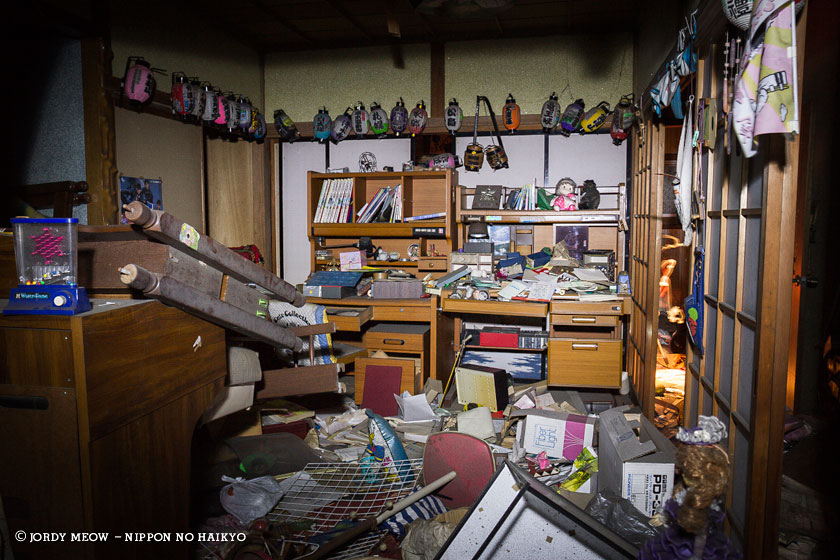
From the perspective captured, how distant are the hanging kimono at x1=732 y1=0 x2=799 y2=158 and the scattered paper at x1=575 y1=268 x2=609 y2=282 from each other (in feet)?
8.37

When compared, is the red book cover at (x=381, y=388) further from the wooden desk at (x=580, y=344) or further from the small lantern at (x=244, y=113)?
the small lantern at (x=244, y=113)

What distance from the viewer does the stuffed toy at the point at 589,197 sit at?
410cm

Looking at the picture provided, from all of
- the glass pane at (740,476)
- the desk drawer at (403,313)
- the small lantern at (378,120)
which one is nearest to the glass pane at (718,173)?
the glass pane at (740,476)

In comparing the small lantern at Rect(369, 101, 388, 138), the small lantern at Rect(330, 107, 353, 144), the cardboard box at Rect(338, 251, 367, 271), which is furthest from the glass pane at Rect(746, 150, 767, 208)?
the small lantern at Rect(330, 107, 353, 144)

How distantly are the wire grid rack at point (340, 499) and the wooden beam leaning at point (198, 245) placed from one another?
0.84 metres

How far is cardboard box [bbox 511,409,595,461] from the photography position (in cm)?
273

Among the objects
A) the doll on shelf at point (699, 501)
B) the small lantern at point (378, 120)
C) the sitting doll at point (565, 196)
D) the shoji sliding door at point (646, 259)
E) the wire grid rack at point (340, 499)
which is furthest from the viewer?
the small lantern at point (378, 120)

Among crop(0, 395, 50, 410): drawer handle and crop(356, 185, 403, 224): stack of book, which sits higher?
crop(356, 185, 403, 224): stack of book

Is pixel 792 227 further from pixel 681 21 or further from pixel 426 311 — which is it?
pixel 426 311

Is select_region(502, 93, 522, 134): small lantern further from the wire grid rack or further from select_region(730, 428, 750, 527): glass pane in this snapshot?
select_region(730, 428, 750, 527): glass pane

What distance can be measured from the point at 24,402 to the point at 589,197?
3.82 m

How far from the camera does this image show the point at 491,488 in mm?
1425

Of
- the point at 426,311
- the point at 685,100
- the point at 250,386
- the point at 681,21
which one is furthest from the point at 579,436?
the point at 681,21

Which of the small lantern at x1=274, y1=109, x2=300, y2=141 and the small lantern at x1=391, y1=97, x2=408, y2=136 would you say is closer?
the small lantern at x1=391, y1=97, x2=408, y2=136
